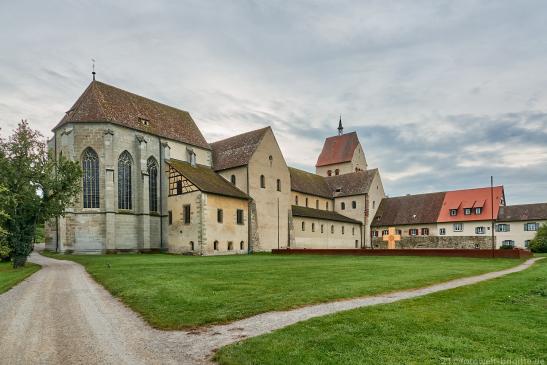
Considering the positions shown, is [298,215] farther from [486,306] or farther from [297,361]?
[297,361]

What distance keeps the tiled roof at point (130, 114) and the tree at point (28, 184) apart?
15.8 m

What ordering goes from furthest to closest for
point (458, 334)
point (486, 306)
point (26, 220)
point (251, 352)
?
1. point (26, 220)
2. point (486, 306)
3. point (458, 334)
4. point (251, 352)

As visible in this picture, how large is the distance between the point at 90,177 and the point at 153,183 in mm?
7088

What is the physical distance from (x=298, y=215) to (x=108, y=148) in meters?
25.8

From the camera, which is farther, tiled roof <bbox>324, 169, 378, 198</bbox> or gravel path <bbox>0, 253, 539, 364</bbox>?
tiled roof <bbox>324, 169, 378, 198</bbox>

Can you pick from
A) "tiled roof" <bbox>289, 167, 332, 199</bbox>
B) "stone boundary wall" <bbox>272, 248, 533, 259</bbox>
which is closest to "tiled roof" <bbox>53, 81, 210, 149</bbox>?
"tiled roof" <bbox>289, 167, 332, 199</bbox>

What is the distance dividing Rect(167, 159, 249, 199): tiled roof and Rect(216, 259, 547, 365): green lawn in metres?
32.8

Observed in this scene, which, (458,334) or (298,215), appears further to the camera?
(298,215)

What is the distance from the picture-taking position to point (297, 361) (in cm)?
710

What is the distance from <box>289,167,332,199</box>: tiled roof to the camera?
62719 millimetres

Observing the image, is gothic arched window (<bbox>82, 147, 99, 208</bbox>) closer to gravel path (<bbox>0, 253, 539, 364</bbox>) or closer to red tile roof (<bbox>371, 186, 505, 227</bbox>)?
gravel path (<bbox>0, 253, 539, 364</bbox>)

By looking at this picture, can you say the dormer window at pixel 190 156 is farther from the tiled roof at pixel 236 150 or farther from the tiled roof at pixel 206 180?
the tiled roof at pixel 236 150

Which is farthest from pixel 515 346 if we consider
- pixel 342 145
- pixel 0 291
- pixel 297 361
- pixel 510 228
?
pixel 342 145

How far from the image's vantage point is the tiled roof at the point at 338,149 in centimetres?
8269
